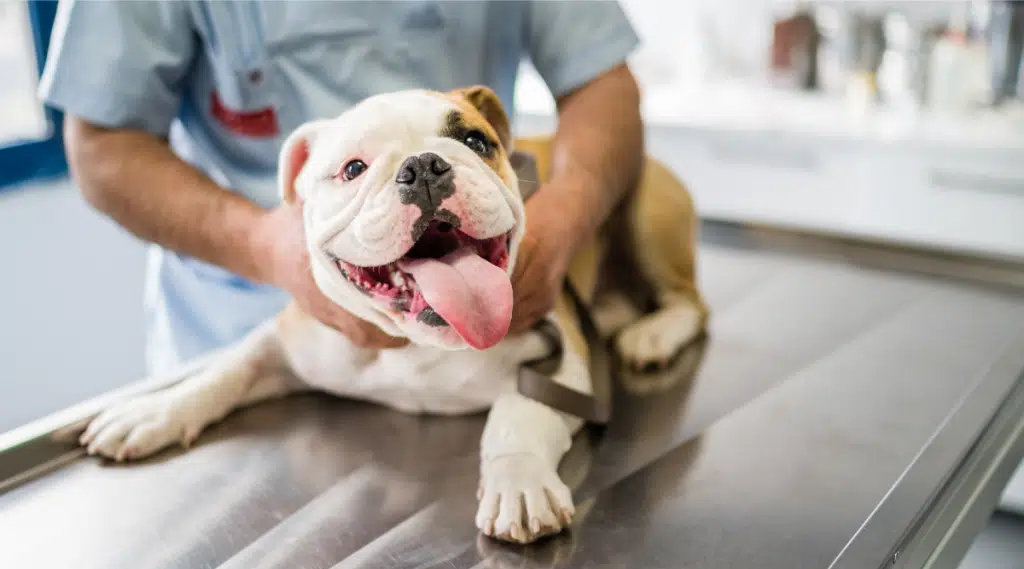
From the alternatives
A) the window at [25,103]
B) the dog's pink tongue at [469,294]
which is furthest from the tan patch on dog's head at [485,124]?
the window at [25,103]

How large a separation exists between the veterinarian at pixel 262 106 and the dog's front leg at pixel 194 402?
9cm

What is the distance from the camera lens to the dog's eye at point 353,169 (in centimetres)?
85

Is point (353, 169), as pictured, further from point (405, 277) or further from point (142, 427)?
point (142, 427)

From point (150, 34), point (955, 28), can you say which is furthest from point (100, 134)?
point (955, 28)

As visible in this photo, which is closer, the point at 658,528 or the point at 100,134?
the point at 658,528

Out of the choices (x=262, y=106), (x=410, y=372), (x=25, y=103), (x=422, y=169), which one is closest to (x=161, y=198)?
(x=262, y=106)

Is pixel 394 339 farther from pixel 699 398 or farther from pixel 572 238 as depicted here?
pixel 699 398

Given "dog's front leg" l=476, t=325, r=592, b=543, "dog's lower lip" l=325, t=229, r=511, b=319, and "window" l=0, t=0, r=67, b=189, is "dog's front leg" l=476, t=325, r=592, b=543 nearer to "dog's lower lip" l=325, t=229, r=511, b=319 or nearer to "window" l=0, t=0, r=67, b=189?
"dog's lower lip" l=325, t=229, r=511, b=319

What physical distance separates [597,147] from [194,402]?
545mm

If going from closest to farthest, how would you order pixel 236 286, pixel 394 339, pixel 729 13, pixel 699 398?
pixel 394 339 → pixel 699 398 → pixel 236 286 → pixel 729 13

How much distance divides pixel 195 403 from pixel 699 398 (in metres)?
0.54

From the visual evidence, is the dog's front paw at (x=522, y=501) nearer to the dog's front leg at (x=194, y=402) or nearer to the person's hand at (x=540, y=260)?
the person's hand at (x=540, y=260)

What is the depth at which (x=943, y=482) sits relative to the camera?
90 cm

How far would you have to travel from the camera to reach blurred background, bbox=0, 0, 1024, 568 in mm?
2373
